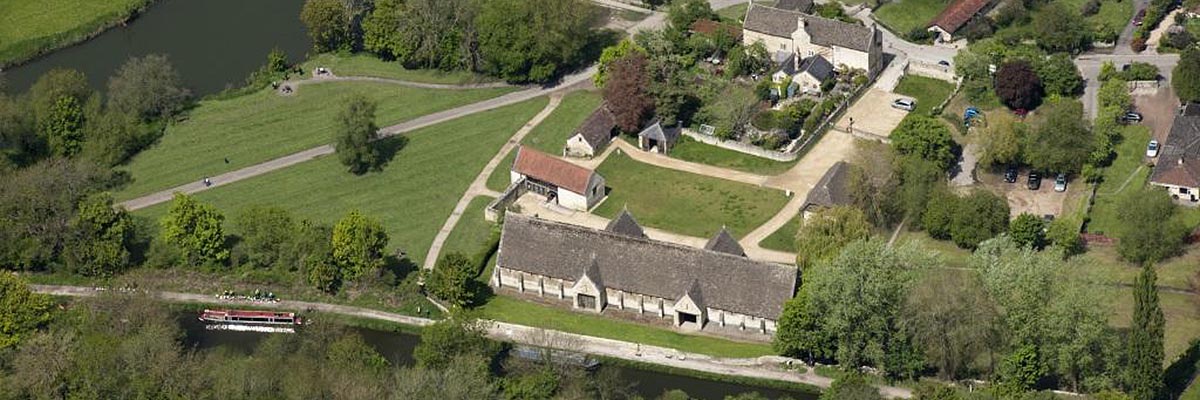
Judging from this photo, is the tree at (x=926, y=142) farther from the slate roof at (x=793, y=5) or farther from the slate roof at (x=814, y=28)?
the slate roof at (x=793, y=5)

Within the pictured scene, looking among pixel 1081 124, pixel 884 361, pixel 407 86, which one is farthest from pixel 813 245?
pixel 407 86

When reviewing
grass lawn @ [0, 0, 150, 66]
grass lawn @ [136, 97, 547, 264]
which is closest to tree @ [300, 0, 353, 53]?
grass lawn @ [136, 97, 547, 264]

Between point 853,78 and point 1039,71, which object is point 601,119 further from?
point 1039,71

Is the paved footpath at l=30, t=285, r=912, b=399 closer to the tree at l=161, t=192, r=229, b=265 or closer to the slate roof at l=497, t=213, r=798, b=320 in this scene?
the slate roof at l=497, t=213, r=798, b=320

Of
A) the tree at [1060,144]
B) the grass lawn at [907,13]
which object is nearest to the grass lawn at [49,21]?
the grass lawn at [907,13]

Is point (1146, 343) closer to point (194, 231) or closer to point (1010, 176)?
point (1010, 176)

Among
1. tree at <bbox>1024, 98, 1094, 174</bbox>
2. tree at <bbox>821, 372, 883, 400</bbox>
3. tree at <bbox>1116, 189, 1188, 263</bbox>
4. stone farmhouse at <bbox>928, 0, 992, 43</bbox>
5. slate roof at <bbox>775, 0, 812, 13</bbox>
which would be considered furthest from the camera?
slate roof at <bbox>775, 0, 812, 13</bbox>

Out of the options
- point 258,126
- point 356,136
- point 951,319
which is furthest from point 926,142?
point 258,126
